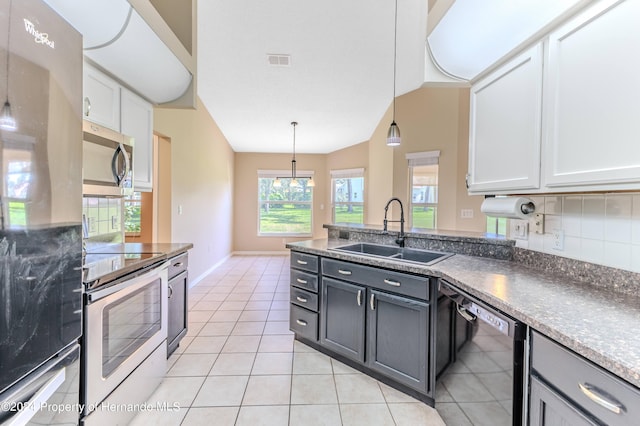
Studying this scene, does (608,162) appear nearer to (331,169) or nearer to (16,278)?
(16,278)

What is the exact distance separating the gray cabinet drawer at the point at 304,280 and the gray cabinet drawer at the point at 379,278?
0.47 ft

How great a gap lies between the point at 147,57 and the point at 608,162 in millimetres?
2493

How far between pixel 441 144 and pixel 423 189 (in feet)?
2.47

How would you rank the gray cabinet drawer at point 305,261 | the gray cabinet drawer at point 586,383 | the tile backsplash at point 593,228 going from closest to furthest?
the gray cabinet drawer at point 586,383, the tile backsplash at point 593,228, the gray cabinet drawer at point 305,261

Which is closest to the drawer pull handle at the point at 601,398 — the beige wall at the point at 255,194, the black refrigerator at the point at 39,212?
the black refrigerator at the point at 39,212

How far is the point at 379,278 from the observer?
1816mm

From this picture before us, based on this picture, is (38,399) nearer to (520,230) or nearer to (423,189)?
(520,230)

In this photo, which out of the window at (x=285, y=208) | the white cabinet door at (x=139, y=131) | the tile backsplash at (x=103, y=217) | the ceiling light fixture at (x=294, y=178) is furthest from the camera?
the window at (x=285, y=208)

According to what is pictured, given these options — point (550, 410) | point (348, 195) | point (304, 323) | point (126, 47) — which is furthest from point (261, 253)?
point (550, 410)

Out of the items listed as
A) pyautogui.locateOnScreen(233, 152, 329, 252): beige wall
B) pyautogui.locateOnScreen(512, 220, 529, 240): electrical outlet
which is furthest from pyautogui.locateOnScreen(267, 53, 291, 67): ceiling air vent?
pyautogui.locateOnScreen(233, 152, 329, 252): beige wall

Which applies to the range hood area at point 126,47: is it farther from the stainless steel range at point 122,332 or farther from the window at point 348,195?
the window at point 348,195

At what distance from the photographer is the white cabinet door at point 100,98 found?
1.51 m

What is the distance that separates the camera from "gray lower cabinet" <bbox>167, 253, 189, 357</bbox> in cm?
205

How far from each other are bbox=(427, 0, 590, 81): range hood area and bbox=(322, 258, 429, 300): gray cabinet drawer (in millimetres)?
1356
